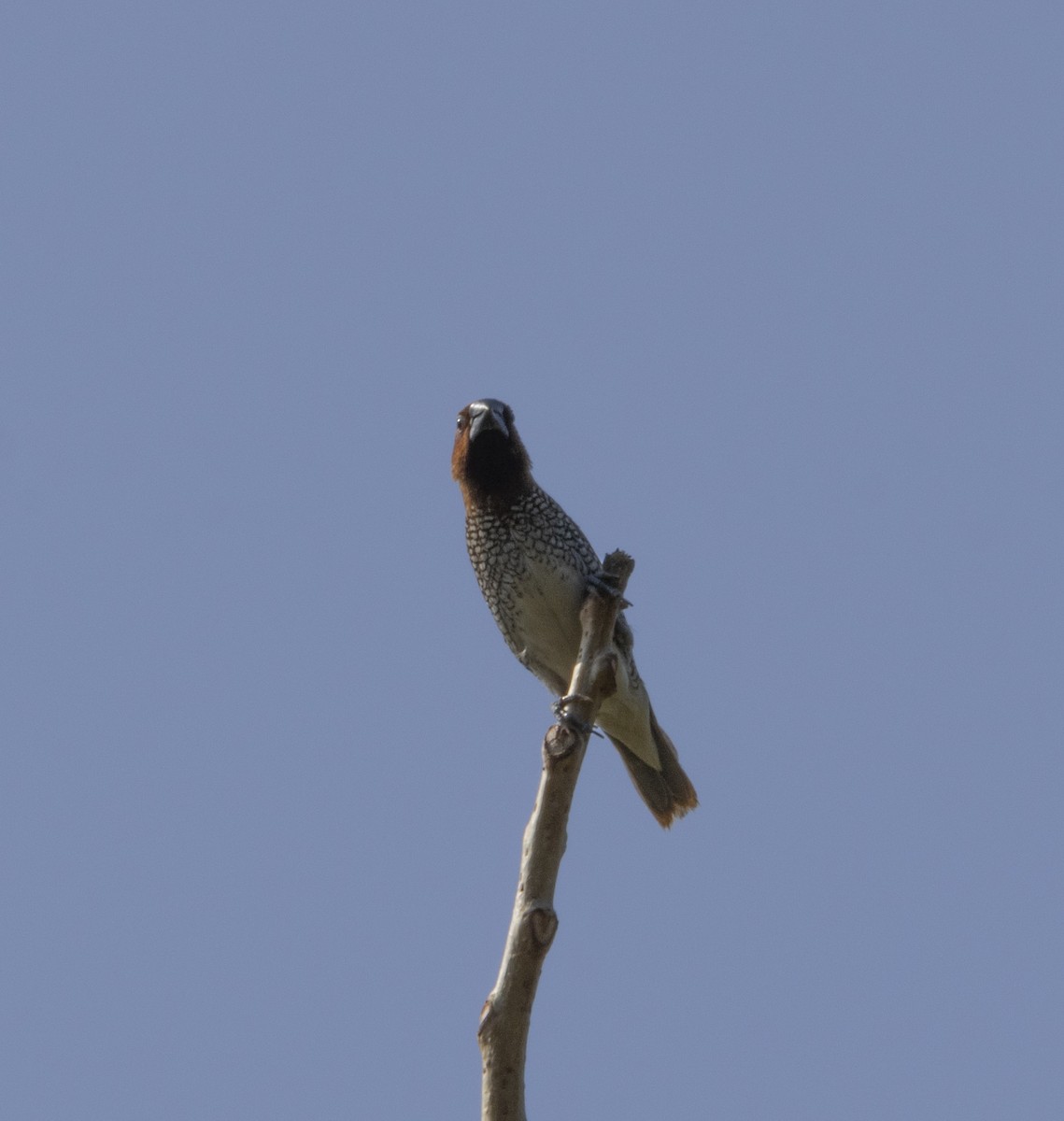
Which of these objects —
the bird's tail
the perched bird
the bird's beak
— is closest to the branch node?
the perched bird

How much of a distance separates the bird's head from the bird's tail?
1.63 metres

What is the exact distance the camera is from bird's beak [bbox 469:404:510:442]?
8.76 metres

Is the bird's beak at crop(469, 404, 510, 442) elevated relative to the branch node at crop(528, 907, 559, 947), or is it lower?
elevated

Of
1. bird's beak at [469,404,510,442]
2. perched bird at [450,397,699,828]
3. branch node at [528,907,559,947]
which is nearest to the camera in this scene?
branch node at [528,907,559,947]

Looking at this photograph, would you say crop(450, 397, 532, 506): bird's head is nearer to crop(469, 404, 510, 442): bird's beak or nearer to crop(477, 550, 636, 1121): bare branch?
crop(469, 404, 510, 442): bird's beak

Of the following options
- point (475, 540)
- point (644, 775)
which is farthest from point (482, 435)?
point (644, 775)

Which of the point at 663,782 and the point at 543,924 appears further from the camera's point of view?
the point at 663,782

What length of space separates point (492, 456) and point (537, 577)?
2.72 feet

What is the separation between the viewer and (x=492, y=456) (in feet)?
29.1

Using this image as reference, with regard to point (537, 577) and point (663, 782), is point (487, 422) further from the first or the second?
point (663, 782)

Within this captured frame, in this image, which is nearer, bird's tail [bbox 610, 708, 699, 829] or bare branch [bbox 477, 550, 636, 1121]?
bare branch [bbox 477, 550, 636, 1121]

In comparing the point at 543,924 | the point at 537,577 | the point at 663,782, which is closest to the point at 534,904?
the point at 543,924

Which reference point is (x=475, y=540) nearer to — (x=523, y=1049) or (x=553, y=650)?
(x=553, y=650)

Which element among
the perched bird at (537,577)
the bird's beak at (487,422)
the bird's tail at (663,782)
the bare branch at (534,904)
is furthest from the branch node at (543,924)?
the bird's beak at (487,422)
